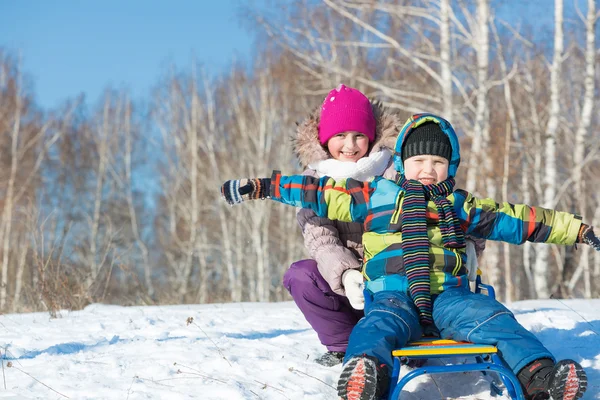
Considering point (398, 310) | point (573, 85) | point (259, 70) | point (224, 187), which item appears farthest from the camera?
point (259, 70)

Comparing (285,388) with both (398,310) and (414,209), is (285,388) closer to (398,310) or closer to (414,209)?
(398,310)

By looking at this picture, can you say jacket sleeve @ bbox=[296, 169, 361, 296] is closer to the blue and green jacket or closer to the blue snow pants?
the blue and green jacket

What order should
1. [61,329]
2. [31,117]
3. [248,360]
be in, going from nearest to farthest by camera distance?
1. [248,360]
2. [61,329]
3. [31,117]

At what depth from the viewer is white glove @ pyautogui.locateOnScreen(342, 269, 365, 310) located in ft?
10.1

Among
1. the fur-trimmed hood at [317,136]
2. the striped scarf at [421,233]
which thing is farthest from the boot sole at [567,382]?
the fur-trimmed hood at [317,136]

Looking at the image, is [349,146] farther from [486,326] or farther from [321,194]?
[486,326]

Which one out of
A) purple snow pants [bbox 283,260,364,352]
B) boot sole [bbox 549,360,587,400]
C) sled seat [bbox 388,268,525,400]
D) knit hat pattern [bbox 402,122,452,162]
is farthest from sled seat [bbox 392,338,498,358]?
knit hat pattern [bbox 402,122,452,162]

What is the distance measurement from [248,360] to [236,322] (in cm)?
Answer: 139

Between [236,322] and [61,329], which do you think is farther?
[236,322]

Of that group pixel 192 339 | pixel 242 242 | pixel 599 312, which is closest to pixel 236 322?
pixel 192 339

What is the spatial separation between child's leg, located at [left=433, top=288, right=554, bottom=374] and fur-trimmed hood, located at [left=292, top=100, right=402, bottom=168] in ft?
3.63

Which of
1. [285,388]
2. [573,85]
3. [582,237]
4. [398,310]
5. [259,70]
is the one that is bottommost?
[285,388]

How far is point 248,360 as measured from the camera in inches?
129

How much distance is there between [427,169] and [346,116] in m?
0.73
